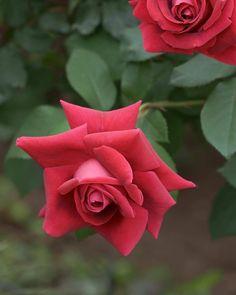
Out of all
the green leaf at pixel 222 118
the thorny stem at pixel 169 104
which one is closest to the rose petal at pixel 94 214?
the green leaf at pixel 222 118

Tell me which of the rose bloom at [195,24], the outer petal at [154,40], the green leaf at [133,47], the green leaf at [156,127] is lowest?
the green leaf at [156,127]

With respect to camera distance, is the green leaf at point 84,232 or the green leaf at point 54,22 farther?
the green leaf at point 54,22

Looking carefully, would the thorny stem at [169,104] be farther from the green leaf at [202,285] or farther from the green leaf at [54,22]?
the green leaf at [202,285]

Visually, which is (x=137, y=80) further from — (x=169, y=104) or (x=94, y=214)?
(x=94, y=214)

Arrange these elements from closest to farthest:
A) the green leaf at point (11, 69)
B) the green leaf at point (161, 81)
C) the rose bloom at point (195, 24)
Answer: the rose bloom at point (195, 24)
the green leaf at point (161, 81)
the green leaf at point (11, 69)

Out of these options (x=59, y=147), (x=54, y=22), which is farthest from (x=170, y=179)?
(x=54, y=22)

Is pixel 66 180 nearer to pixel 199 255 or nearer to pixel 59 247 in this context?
pixel 199 255
